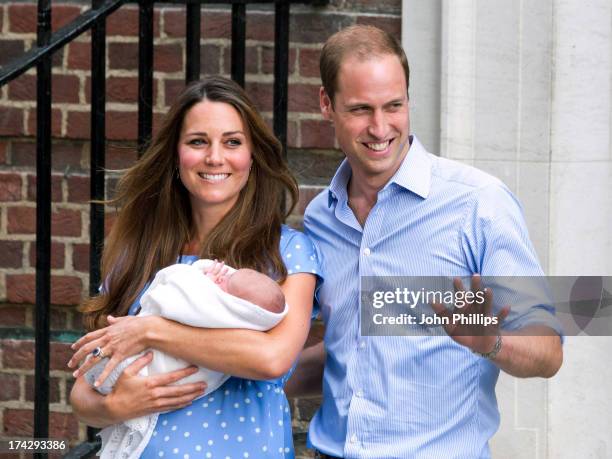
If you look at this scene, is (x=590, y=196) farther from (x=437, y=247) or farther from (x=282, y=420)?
(x=282, y=420)

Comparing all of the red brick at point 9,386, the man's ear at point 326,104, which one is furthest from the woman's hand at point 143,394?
the red brick at point 9,386

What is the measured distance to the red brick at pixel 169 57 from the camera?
12.9 feet

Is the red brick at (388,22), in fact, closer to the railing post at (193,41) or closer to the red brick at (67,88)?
the railing post at (193,41)

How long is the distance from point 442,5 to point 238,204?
117 centimetres

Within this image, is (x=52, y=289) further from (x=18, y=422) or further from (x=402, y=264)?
(x=402, y=264)

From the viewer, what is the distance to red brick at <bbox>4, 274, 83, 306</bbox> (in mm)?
3963

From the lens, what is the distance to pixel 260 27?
3893 millimetres

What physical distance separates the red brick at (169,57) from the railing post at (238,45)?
37 cm

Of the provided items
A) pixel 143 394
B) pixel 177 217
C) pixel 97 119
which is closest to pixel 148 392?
pixel 143 394

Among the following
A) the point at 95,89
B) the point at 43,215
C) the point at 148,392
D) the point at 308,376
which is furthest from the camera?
the point at 95,89

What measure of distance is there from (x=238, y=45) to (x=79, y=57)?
26.6 inches

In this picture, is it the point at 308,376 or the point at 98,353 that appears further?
the point at 308,376

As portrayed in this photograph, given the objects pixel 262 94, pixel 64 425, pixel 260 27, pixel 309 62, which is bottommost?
pixel 64 425

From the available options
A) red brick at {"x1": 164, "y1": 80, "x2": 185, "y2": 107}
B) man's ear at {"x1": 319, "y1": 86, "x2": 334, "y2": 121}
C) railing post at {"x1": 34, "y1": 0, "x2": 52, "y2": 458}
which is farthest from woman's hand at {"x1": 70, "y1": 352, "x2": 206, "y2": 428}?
red brick at {"x1": 164, "y1": 80, "x2": 185, "y2": 107}
